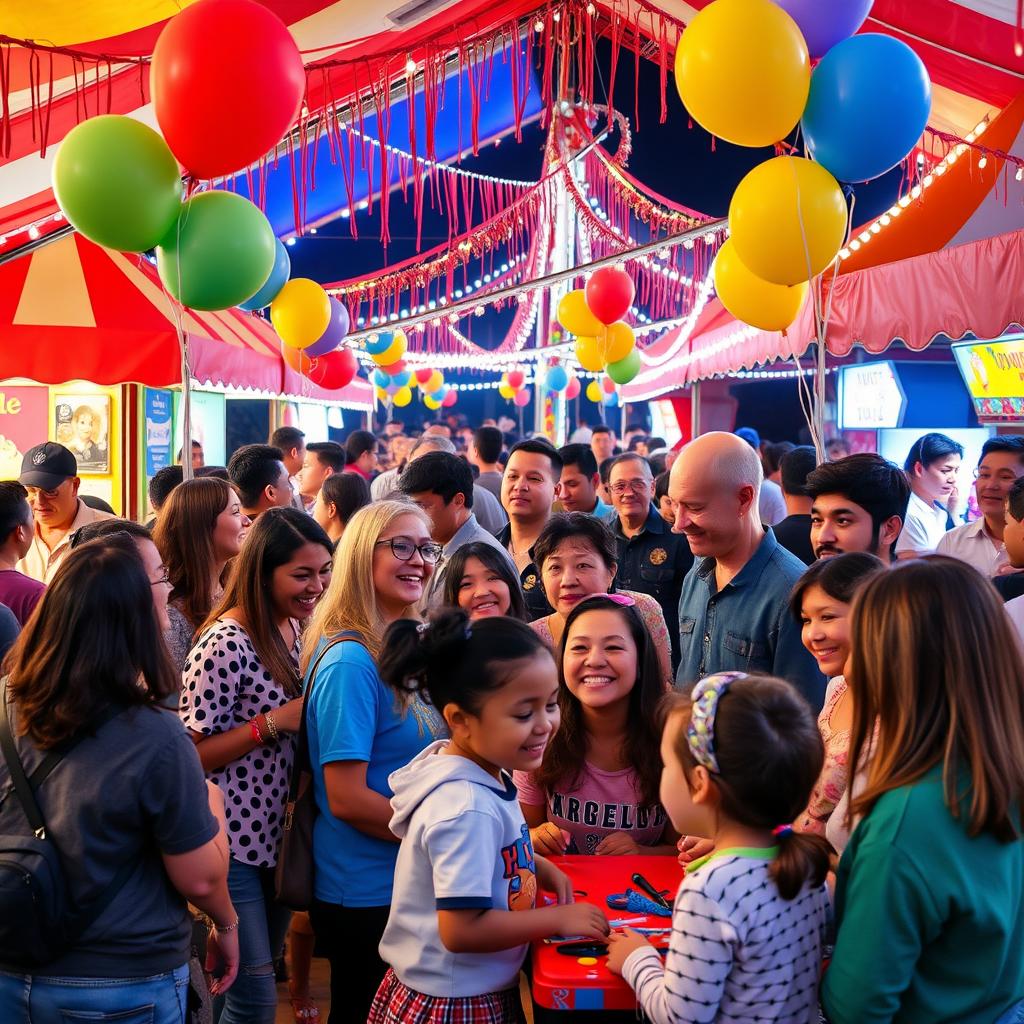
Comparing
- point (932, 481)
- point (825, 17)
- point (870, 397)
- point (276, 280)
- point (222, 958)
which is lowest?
point (222, 958)

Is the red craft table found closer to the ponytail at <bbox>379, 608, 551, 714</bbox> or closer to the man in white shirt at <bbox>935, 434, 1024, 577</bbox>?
the ponytail at <bbox>379, 608, 551, 714</bbox>

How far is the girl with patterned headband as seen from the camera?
1433 mm

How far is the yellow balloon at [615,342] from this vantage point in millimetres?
8133

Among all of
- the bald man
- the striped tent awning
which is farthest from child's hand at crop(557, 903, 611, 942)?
the striped tent awning

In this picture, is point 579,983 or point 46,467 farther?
point 46,467

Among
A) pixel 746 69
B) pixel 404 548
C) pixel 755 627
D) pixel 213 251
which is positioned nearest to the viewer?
pixel 404 548

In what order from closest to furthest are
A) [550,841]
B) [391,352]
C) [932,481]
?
1. [550,841]
2. [932,481]
3. [391,352]

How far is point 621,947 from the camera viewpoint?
1644 mm

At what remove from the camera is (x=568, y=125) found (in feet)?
33.7

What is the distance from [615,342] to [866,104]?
4948 mm

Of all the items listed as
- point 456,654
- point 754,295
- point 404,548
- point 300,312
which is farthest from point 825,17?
point 300,312

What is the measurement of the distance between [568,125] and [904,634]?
31.7 feet

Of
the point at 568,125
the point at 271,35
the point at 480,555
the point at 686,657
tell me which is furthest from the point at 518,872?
the point at 568,125

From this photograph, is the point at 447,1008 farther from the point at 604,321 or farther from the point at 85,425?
the point at 85,425
